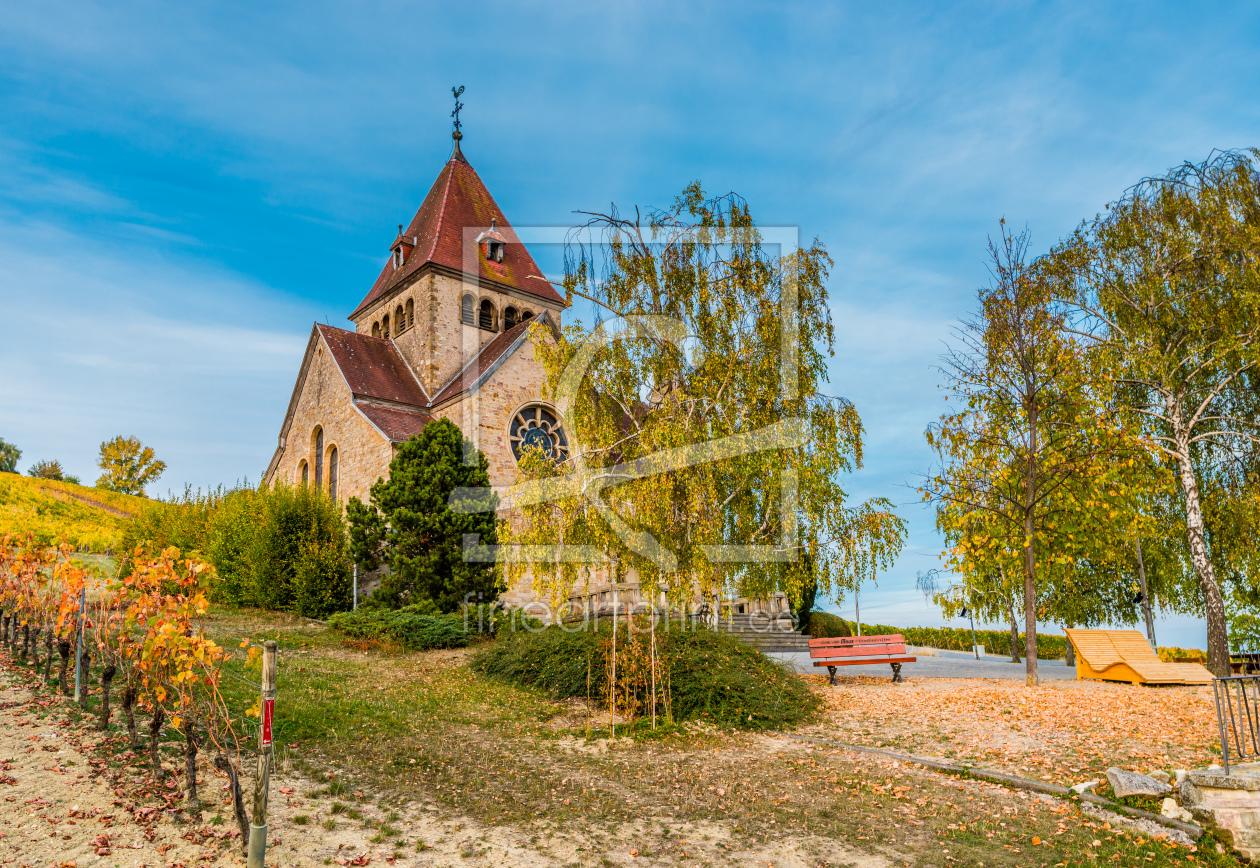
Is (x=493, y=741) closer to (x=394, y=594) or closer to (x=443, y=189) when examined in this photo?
(x=394, y=594)

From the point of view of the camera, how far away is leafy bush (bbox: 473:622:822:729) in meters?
10.0

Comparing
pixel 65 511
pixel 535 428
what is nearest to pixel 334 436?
pixel 535 428

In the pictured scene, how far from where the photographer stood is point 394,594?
18062mm

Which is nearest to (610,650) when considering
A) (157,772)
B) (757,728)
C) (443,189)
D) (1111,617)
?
(757,728)

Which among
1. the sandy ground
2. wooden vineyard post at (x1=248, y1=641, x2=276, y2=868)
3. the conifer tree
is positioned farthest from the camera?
the conifer tree

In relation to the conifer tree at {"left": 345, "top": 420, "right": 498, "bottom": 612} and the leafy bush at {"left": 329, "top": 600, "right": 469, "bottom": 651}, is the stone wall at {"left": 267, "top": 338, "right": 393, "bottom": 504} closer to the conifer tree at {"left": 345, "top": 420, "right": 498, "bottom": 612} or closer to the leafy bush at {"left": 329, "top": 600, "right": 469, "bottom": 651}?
the conifer tree at {"left": 345, "top": 420, "right": 498, "bottom": 612}

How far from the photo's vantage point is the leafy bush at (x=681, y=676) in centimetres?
1003

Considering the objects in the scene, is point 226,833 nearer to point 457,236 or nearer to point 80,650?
point 80,650

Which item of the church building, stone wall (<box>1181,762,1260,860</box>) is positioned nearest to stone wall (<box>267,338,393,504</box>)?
the church building

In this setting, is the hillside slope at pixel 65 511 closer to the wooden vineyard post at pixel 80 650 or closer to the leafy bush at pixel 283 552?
the leafy bush at pixel 283 552

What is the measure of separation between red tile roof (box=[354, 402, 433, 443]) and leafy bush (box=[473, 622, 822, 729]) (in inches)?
479

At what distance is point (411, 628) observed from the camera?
16312mm

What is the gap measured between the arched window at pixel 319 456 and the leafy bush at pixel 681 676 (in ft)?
54.8

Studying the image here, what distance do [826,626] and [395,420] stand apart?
1626cm
